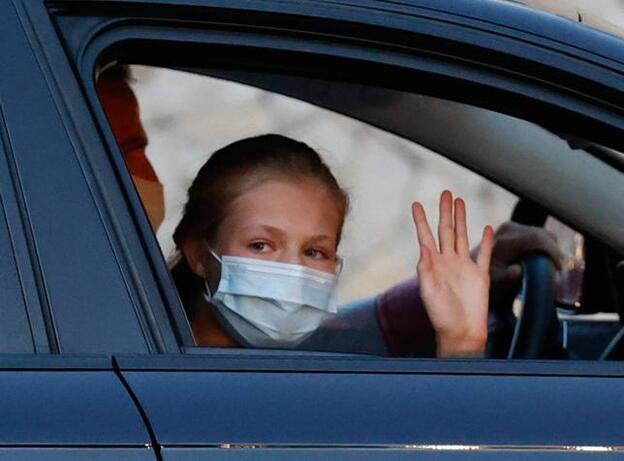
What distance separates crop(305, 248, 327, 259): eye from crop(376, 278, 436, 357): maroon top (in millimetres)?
193

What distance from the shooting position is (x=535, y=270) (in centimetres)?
356

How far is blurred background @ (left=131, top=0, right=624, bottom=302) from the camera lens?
2.64m

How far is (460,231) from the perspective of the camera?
251 cm

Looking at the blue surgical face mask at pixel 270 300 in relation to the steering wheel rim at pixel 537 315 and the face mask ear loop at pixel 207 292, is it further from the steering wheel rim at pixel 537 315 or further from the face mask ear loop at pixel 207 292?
the steering wheel rim at pixel 537 315

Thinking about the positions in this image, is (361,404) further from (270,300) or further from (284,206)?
(284,206)

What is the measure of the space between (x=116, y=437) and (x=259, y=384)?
189mm

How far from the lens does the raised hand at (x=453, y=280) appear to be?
2469mm

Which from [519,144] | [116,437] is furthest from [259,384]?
[519,144]

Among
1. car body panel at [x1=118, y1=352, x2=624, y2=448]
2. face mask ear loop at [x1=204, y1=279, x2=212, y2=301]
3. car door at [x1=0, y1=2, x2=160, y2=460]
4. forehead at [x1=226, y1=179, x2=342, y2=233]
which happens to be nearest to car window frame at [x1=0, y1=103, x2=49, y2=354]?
car door at [x1=0, y1=2, x2=160, y2=460]

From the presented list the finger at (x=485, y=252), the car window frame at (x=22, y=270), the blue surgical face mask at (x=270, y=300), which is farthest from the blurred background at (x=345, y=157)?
the car window frame at (x=22, y=270)

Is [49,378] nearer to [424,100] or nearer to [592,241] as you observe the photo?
[424,100]

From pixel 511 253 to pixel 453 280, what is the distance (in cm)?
111

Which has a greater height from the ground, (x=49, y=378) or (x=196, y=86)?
(x=196, y=86)

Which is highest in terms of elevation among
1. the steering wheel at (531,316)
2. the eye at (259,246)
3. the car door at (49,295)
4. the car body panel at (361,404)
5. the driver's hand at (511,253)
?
the driver's hand at (511,253)
